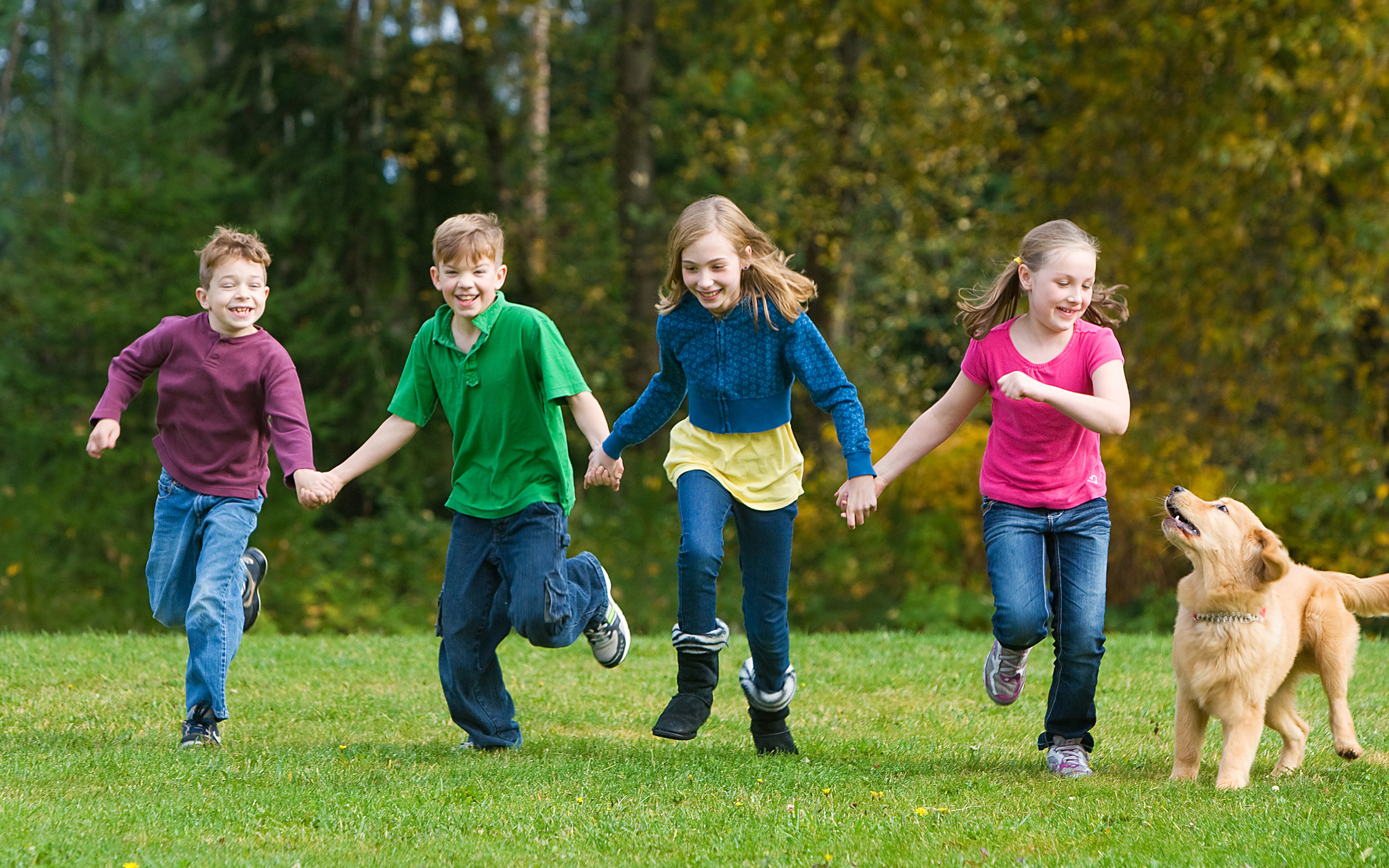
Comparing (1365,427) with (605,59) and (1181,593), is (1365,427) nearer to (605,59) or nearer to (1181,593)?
(1181,593)

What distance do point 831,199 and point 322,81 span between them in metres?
6.65

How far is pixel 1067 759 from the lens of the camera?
205 inches

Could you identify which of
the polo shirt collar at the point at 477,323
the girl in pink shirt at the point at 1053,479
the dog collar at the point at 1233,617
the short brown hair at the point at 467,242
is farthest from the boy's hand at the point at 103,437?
the dog collar at the point at 1233,617

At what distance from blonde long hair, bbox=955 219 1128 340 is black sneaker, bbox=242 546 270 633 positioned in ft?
10.7

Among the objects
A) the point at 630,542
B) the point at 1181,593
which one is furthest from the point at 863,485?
the point at 630,542

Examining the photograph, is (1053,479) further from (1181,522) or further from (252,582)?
(252,582)

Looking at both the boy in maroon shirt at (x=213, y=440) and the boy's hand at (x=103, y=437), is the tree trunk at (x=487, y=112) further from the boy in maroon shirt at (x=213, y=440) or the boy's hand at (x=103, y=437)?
the boy's hand at (x=103, y=437)

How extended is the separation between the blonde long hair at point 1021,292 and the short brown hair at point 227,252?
118 inches

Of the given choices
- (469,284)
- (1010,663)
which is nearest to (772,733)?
(1010,663)

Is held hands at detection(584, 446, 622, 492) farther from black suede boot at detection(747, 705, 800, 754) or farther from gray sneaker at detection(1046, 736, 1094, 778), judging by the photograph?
gray sneaker at detection(1046, 736, 1094, 778)

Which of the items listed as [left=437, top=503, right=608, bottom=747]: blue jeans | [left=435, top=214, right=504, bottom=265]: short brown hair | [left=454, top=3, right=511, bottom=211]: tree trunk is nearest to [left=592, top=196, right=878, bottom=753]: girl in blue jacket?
[left=437, top=503, right=608, bottom=747]: blue jeans

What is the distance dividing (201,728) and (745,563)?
2.39 metres

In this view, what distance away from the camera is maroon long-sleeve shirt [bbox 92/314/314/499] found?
18.4 feet

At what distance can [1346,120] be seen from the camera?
1098cm
